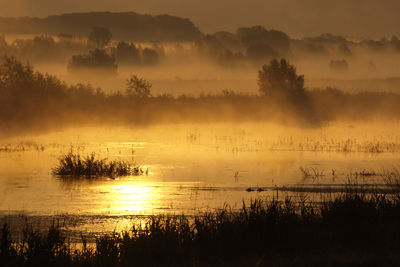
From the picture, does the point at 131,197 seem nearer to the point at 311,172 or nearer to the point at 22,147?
the point at 311,172

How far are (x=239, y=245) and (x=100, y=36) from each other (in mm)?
142504

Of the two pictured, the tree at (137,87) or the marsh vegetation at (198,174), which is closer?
the marsh vegetation at (198,174)

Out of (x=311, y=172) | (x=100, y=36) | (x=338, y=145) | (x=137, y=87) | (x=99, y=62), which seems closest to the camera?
(x=311, y=172)

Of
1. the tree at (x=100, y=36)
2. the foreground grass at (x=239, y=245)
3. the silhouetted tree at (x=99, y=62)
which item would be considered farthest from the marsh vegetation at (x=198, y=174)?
the tree at (x=100, y=36)

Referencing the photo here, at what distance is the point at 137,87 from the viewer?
247ft

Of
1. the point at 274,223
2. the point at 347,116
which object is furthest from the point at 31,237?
the point at 347,116

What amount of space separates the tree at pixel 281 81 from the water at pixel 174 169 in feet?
67.5

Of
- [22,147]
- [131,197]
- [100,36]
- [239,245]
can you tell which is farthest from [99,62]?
[239,245]

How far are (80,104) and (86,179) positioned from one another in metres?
37.9

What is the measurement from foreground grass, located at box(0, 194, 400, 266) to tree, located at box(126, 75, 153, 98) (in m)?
59.5

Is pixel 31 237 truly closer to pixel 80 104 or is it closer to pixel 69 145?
pixel 69 145

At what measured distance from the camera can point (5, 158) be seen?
3431 cm

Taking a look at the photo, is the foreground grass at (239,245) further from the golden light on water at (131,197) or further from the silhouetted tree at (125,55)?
the silhouetted tree at (125,55)

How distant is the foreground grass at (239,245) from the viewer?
12.9 metres
